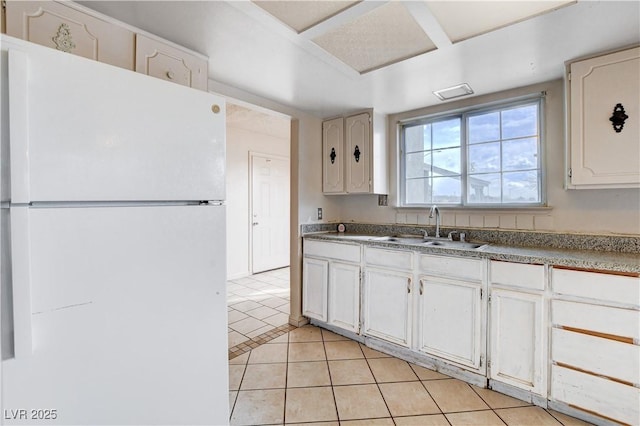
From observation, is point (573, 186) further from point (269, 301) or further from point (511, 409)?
point (269, 301)

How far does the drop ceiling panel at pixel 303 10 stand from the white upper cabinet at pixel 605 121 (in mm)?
1592

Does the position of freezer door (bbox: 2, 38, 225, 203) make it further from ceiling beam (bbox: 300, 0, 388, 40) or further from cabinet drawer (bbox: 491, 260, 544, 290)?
cabinet drawer (bbox: 491, 260, 544, 290)

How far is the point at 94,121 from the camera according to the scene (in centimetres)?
88

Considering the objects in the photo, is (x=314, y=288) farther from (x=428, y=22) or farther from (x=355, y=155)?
(x=428, y=22)

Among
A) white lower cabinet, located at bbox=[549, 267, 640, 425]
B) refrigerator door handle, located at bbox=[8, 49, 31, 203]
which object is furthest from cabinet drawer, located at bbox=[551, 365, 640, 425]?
refrigerator door handle, located at bbox=[8, 49, 31, 203]

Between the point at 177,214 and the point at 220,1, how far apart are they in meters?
1.05

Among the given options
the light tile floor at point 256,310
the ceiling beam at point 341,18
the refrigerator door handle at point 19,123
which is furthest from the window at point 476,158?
the refrigerator door handle at point 19,123

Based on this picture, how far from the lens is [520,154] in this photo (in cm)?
239

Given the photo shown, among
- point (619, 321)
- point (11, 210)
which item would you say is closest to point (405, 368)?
point (619, 321)

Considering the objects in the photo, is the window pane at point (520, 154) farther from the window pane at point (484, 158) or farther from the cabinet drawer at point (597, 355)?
the cabinet drawer at point (597, 355)

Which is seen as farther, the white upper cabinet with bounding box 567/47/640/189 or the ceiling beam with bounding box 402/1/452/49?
the white upper cabinet with bounding box 567/47/640/189

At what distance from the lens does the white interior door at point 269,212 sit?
199 inches

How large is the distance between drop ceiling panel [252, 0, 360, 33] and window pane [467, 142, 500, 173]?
70.4 inches

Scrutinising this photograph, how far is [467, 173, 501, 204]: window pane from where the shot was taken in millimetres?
2514
